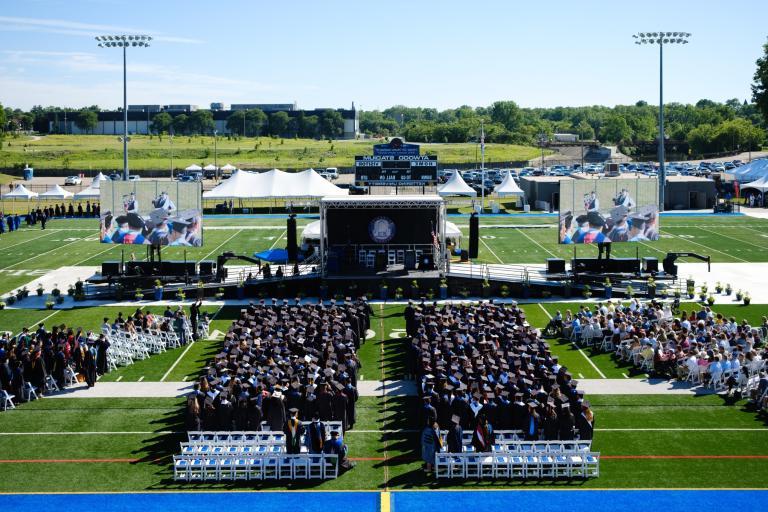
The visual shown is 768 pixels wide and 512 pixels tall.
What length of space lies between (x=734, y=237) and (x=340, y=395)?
39.0 m

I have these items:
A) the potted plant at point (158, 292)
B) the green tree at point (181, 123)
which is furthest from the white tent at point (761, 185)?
the green tree at point (181, 123)

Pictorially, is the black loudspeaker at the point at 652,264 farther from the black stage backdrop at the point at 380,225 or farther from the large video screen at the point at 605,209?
the black stage backdrop at the point at 380,225

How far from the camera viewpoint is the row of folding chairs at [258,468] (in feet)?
61.5

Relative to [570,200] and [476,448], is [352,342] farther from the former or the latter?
[570,200]

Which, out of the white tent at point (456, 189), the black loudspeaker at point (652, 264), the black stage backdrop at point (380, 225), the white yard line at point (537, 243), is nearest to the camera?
the black loudspeaker at point (652, 264)

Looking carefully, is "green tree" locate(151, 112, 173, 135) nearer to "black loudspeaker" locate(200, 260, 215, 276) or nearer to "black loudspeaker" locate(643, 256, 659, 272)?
"black loudspeaker" locate(200, 260, 215, 276)

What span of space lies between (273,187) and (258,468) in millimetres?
44738

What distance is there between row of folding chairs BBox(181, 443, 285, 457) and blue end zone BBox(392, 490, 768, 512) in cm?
296

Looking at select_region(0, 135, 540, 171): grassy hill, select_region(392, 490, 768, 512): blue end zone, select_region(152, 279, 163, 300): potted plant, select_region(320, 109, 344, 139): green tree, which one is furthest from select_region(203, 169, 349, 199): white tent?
select_region(320, 109, 344, 139): green tree

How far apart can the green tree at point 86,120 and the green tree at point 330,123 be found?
4186cm

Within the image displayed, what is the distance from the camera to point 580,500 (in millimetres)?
17516

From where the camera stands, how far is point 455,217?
214 ft

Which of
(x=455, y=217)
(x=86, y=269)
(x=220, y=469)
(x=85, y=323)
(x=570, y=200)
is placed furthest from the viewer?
(x=455, y=217)

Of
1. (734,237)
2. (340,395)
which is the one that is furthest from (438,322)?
(734,237)
